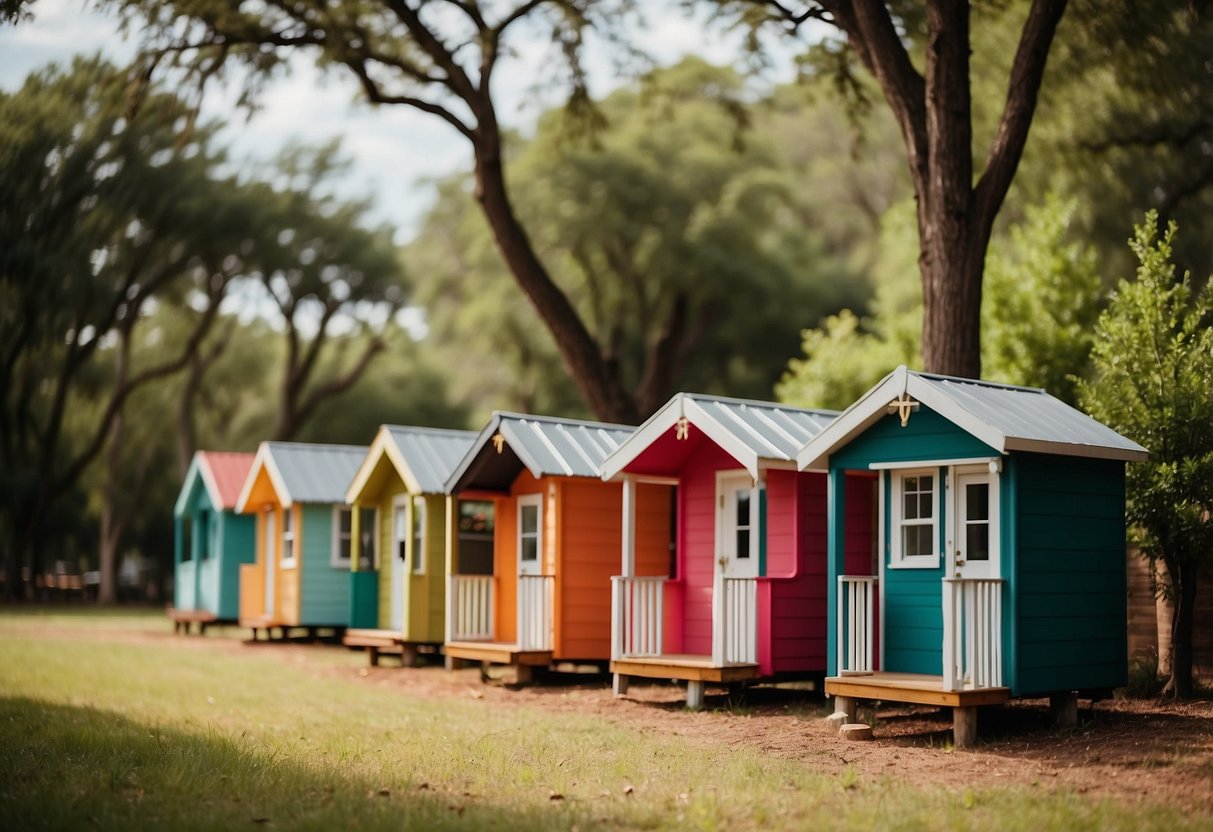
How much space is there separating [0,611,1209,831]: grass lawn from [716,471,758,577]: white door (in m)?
2.85

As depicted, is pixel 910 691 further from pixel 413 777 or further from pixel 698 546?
pixel 698 546

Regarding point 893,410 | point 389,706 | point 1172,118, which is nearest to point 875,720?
point 893,410

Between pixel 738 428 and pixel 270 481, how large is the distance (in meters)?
13.7

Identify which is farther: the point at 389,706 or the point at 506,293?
the point at 506,293

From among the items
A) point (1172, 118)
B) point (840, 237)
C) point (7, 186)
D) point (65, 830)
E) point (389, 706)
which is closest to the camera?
point (65, 830)

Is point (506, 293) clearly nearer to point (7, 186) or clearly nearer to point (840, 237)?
point (840, 237)

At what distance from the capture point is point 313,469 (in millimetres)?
24984

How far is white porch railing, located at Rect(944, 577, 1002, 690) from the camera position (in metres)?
11.2

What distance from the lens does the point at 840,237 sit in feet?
159

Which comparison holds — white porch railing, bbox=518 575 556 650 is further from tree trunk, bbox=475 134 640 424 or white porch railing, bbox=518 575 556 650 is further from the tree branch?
the tree branch

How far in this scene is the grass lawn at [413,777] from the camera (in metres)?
8.10

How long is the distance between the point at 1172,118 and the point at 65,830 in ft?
69.8

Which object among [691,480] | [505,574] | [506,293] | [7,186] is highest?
[506,293]

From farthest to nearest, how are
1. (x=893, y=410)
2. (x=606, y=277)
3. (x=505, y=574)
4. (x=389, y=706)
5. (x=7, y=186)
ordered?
(x=606, y=277)
(x=505, y=574)
(x=7, y=186)
(x=389, y=706)
(x=893, y=410)
